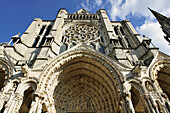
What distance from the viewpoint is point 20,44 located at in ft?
31.7

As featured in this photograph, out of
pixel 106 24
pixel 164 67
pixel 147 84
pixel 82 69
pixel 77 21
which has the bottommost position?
pixel 147 84

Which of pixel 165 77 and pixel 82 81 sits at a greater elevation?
pixel 82 81

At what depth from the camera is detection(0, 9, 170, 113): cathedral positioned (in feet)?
17.6

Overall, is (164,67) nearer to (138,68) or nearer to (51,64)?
(138,68)

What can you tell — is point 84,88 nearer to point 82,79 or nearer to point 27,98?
point 82,79

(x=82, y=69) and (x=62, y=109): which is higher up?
(x=82, y=69)

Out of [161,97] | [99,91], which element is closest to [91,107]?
[99,91]

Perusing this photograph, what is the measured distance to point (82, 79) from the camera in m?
8.59

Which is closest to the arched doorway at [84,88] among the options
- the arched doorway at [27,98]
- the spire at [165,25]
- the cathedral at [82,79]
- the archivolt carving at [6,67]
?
the cathedral at [82,79]

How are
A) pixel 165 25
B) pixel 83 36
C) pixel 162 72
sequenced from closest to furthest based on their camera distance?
1. pixel 162 72
2. pixel 83 36
3. pixel 165 25

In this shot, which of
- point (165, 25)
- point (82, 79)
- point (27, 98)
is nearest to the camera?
point (27, 98)

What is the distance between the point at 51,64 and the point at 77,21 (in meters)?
9.97

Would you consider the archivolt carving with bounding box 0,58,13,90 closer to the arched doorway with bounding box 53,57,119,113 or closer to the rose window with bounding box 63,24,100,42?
the arched doorway with bounding box 53,57,119,113

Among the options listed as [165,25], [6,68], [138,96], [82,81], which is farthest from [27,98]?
[165,25]
